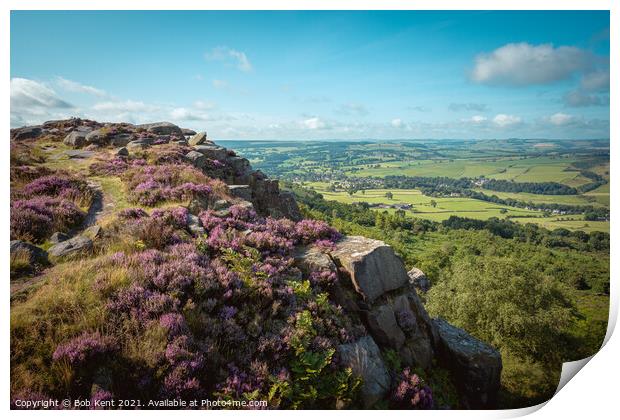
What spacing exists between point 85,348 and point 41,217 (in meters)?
5.14

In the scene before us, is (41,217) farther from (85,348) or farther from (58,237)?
(85,348)

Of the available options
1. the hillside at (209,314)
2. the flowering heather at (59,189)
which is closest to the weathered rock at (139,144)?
the hillside at (209,314)

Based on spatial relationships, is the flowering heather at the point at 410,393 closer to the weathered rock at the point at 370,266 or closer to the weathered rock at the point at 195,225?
the weathered rock at the point at 370,266

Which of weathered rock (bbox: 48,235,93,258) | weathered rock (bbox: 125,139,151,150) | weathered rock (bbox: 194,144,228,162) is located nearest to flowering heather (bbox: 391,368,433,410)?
weathered rock (bbox: 48,235,93,258)

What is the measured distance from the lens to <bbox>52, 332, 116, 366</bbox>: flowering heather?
4.00 metres

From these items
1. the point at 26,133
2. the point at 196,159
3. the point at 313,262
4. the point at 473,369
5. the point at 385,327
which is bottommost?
the point at 473,369

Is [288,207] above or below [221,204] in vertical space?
below

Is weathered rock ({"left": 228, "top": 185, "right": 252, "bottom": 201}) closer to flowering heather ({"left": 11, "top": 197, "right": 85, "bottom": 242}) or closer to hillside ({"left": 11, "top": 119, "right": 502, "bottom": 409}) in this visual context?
hillside ({"left": 11, "top": 119, "right": 502, "bottom": 409})

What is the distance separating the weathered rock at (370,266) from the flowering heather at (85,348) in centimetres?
505

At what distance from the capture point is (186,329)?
473 centimetres

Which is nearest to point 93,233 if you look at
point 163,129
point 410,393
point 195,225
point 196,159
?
point 195,225
